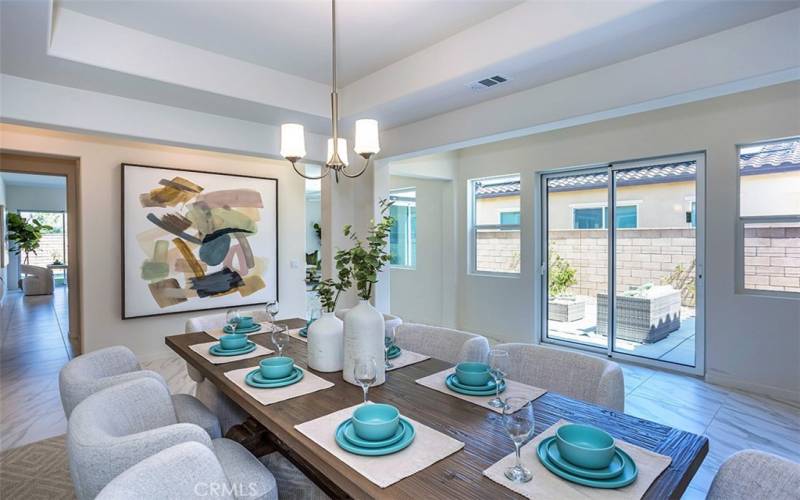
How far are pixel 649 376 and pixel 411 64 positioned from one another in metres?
3.62

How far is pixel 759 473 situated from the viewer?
3.55 feet

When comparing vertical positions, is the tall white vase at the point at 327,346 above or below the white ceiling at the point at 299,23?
below

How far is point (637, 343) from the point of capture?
4.39 meters

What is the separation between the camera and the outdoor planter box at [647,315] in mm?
4164

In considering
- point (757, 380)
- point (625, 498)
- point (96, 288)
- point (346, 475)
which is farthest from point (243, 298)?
point (757, 380)

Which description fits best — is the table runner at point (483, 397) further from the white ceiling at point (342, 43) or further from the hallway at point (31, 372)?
the hallway at point (31, 372)

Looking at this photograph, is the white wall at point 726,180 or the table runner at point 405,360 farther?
the white wall at point 726,180

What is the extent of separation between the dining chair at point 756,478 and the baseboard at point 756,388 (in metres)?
3.17

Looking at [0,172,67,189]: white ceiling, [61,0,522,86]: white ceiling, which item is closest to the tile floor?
[61,0,522,86]: white ceiling

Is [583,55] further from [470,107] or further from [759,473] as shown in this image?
[759,473]

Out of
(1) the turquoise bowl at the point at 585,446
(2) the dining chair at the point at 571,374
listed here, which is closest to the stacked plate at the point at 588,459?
(1) the turquoise bowl at the point at 585,446

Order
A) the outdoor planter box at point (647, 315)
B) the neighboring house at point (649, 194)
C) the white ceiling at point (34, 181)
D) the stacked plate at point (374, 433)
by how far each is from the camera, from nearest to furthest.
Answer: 1. the stacked plate at point (374, 433)
2. the neighboring house at point (649, 194)
3. the outdoor planter box at point (647, 315)
4. the white ceiling at point (34, 181)

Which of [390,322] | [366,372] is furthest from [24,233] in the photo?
[366,372]

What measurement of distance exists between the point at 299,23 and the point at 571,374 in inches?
97.7
